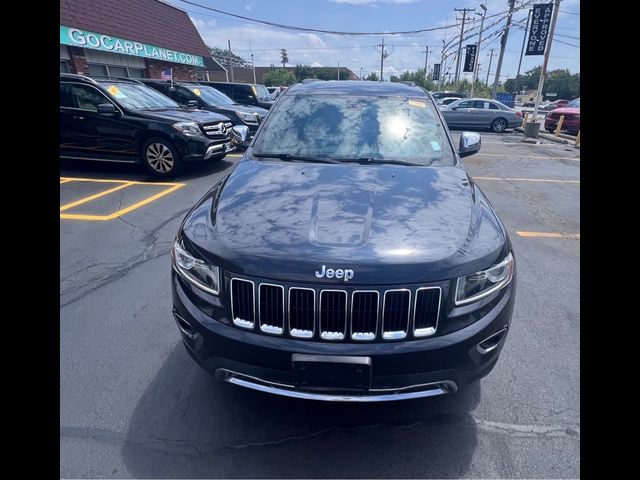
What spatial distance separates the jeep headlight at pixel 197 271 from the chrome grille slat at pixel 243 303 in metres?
0.11

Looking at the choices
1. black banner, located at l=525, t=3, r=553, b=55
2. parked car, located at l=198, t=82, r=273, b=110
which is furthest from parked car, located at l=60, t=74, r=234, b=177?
black banner, located at l=525, t=3, r=553, b=55

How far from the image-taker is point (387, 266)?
161 cm

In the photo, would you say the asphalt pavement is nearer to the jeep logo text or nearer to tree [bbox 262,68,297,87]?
the jeep logo text

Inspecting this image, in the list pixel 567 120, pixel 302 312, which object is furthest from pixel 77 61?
pixel 567 120

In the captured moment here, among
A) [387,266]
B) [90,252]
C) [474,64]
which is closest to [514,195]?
[387,266]

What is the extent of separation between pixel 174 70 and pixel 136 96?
47.5ft

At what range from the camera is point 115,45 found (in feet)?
50.0

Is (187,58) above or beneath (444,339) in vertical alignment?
above

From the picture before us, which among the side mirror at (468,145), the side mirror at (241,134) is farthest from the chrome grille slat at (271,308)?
the side mirror at (468,145)

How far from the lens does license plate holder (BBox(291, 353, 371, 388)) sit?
1.59 metres

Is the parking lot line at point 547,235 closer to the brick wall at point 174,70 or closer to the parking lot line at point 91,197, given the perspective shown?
the parking lot line at point 91,197
